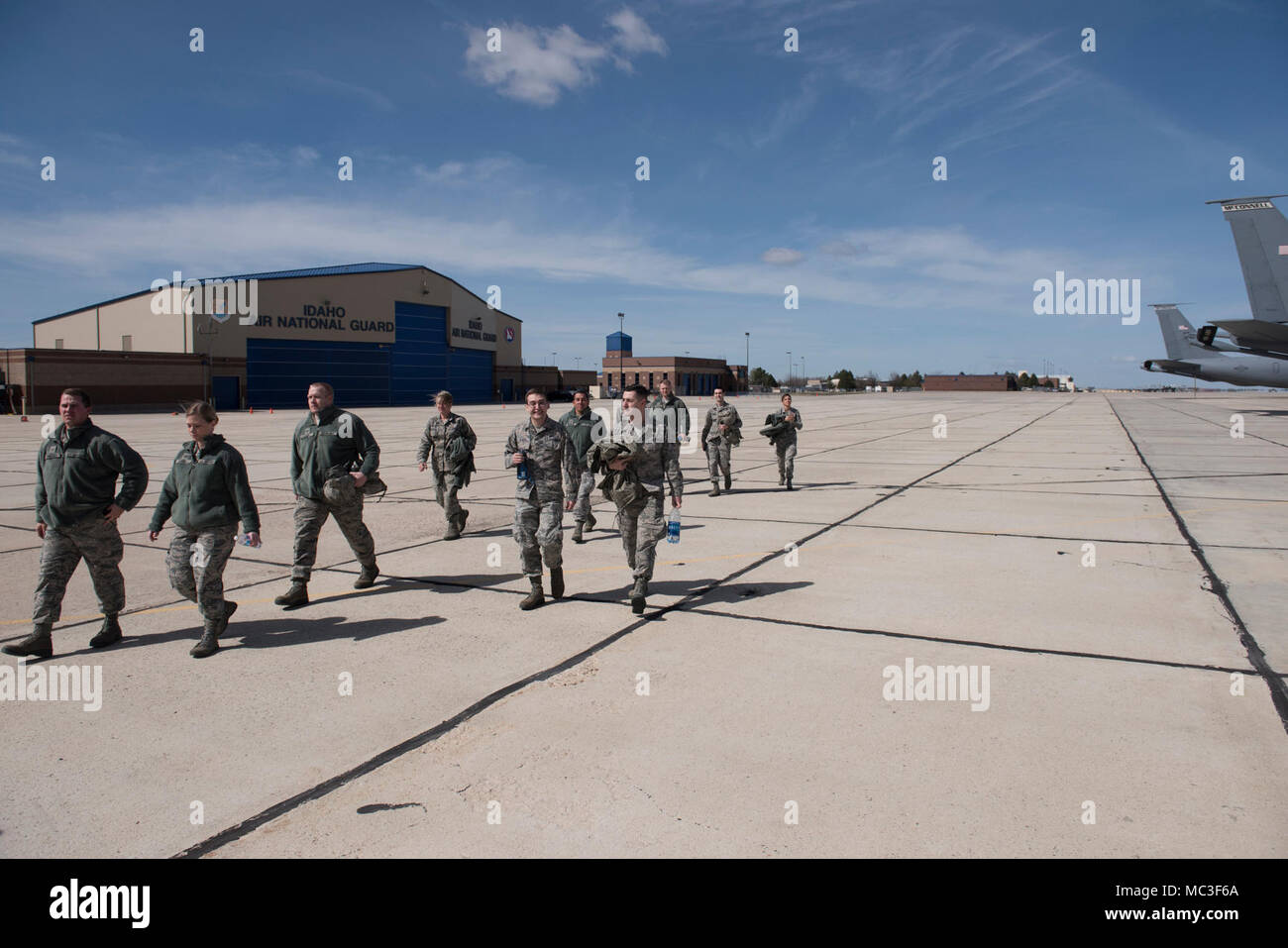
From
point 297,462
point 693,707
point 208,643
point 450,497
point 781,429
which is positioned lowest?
point 693,707

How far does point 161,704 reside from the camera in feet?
15.7

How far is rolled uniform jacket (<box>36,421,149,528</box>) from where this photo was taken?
5633 millimetres

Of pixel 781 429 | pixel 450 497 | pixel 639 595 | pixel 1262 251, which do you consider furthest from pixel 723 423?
pixel 1262 251

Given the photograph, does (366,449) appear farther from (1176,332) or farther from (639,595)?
(1176,332)

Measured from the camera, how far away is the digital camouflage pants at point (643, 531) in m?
6.68

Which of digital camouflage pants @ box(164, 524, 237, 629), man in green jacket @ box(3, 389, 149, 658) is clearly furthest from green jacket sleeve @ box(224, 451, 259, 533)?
man in green jacket @ box(3, 389, 149, 658)

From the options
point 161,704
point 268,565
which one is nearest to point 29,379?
point 268,565

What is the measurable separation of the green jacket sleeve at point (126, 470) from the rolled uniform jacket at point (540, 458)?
9.17 ft

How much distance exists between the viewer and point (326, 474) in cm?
721

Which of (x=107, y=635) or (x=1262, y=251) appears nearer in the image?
(x=107, y=635)

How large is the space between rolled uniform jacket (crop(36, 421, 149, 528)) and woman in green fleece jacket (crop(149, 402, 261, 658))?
0.24 m

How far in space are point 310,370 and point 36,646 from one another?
58.8 meters
